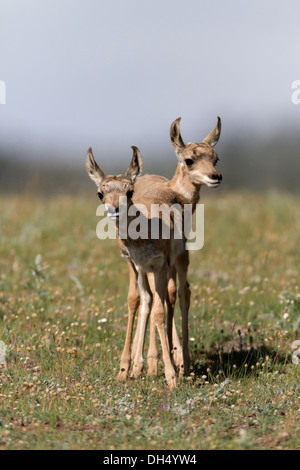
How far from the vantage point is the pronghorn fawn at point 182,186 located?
832cm

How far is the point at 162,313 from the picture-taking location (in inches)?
314

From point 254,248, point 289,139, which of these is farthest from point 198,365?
point 289,139

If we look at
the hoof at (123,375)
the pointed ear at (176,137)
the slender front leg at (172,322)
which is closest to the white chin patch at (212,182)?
the pointed ear at (176,137)

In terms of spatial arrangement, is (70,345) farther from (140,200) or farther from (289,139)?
(289,139)

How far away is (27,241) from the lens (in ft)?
47.3

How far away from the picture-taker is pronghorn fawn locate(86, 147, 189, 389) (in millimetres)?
7359

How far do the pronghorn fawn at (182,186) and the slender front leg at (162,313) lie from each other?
1.20 ft

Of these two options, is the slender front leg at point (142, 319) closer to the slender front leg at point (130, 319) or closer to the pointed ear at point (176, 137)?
the slender front leg at point (130, 319)

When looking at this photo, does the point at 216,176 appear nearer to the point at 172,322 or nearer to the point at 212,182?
the point at 212,182

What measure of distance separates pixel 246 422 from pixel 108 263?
695cm

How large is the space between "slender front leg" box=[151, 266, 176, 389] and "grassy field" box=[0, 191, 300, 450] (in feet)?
0.59

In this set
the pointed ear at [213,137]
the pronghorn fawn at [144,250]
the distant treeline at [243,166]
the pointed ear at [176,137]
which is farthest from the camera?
the distant treeline at [243,166]

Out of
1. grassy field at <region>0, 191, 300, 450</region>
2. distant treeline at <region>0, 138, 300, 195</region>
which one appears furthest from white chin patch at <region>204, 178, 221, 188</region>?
distant treeline at <region>0, 138, 300, 195</region>

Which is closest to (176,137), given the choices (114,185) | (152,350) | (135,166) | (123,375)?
(135,166)
